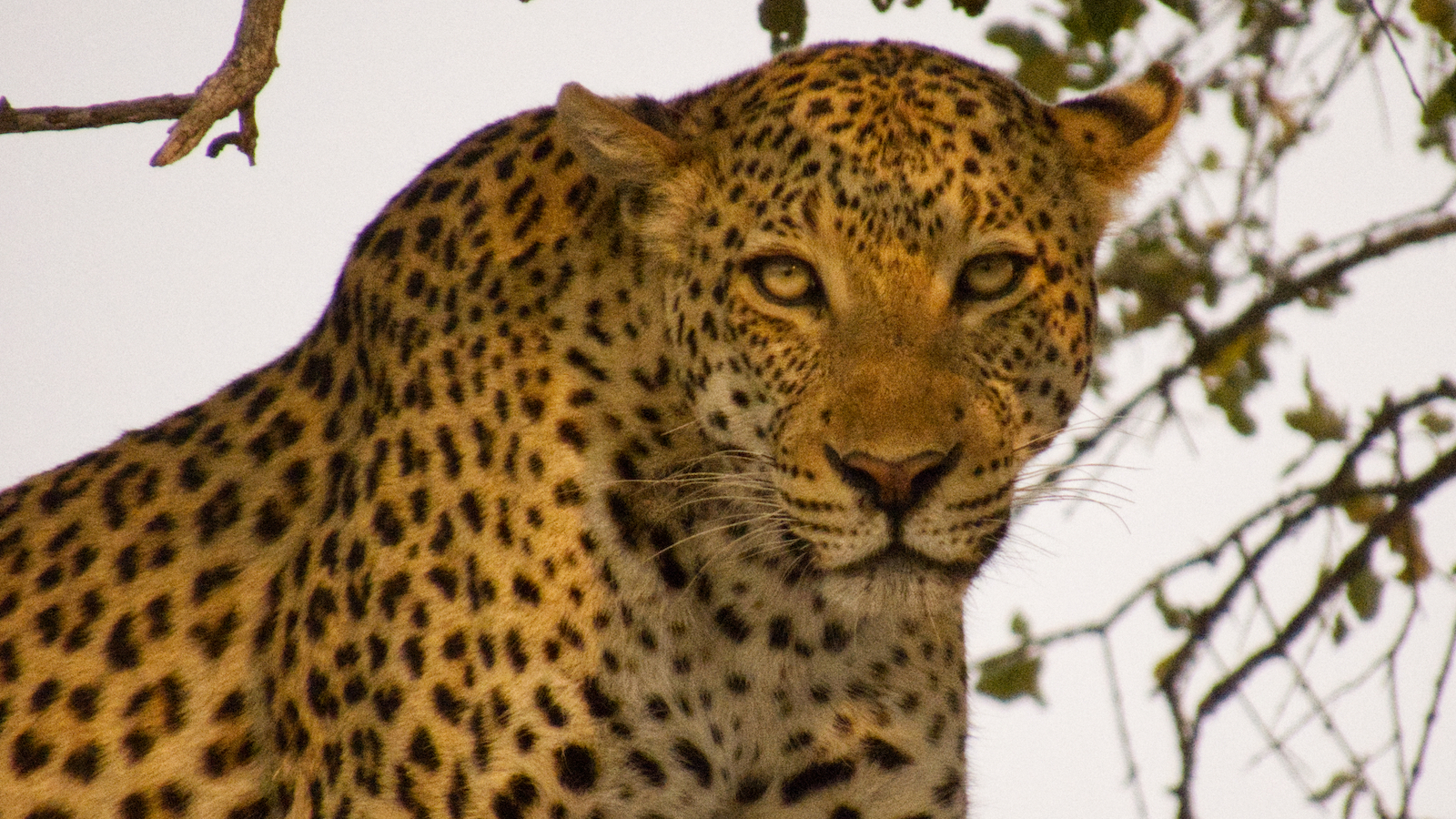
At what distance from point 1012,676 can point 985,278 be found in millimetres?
2387

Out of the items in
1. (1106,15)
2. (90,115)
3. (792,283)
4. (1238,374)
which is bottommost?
(90,115)

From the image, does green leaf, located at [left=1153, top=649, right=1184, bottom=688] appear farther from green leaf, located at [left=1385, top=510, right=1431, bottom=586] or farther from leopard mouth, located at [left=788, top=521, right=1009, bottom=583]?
leopard mouth, located at [left=788, top=521, right=1009, bottom=583]

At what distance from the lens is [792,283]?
5.26 metres

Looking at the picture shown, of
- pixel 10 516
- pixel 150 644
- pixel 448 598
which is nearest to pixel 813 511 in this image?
pixel 448 598

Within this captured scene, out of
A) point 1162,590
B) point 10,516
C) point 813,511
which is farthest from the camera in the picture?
point 1162,590

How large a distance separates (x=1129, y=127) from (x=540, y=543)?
221cm

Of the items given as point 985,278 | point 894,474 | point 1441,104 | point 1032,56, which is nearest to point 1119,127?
point 985,278

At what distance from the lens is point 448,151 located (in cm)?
616

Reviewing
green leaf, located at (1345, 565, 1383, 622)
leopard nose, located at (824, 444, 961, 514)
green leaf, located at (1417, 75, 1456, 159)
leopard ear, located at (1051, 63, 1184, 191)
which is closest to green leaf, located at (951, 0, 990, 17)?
leopard ear, located at (1051, 63, 1184, 191)

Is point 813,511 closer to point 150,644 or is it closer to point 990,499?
point 990,499

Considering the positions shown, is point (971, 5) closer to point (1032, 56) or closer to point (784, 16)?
point (784, 16)

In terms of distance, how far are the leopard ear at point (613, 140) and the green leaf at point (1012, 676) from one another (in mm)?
2609

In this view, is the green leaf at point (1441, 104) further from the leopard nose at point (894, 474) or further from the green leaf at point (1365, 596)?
the leopard nose at point (894, 474)

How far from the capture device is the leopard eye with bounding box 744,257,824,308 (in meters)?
5.27
